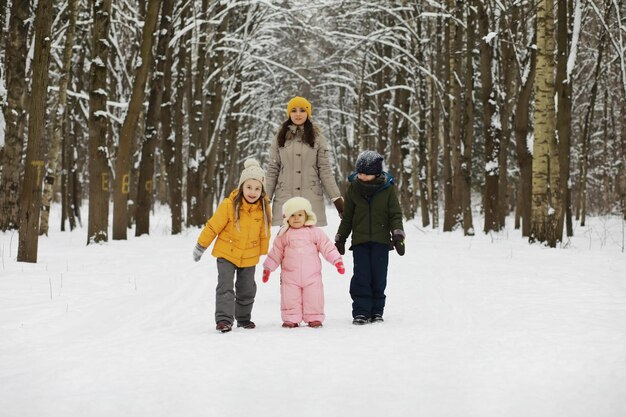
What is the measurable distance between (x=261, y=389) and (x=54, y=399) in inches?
43.3

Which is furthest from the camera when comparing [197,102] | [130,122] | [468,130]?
[197,102]

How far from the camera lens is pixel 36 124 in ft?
27.8

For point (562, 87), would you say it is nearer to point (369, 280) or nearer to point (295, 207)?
point (369, 280)

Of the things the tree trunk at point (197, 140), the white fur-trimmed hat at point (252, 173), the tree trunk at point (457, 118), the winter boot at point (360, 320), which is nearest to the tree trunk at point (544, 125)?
the tree trunk at point (457, 118)

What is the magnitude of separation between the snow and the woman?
117cm

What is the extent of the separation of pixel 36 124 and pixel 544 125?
8228mm

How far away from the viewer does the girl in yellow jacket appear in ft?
17.6

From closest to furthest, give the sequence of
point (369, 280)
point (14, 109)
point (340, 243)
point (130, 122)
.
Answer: point (369, 280) < point (340, 243) < point (130, 122) < point (14, 109)

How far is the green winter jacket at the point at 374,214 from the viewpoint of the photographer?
566 cm

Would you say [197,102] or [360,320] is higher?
[197,102]

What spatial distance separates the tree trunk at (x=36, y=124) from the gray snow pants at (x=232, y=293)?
14.1 ft

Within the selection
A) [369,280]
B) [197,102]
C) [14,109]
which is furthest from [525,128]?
[14,109]

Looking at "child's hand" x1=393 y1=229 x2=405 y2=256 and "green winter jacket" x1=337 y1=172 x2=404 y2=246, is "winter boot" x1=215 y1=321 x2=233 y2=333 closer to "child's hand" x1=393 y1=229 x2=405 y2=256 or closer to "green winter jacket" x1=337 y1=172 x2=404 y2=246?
"green winter jacket" x1=337 y1=172 x2=404 y2=246

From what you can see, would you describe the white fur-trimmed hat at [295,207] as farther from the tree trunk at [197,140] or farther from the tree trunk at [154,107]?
the tree trunk at [197,140]
